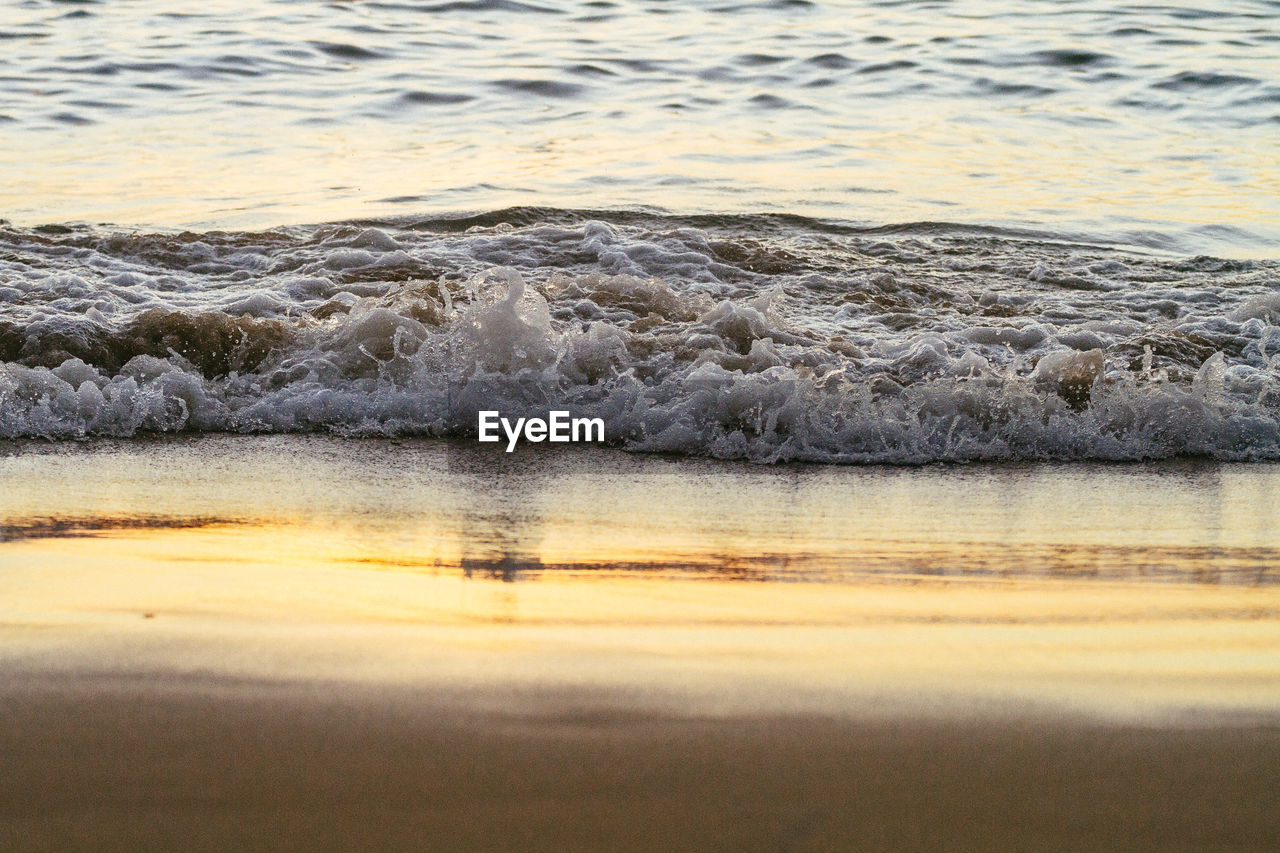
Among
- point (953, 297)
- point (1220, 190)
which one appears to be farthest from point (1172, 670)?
point (1220, 190)

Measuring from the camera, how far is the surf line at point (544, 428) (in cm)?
435

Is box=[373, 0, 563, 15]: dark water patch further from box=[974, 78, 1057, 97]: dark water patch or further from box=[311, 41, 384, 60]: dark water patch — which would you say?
box=[974, 78, 1057, 97]: dark water patch

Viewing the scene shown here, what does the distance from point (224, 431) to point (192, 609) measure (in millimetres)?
1956

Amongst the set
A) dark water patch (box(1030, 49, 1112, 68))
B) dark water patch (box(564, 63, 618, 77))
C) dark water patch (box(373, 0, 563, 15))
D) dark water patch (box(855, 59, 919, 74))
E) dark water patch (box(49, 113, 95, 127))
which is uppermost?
dark water patch (box(373, 0, 563, 15))

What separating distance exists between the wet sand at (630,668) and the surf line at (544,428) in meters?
0.67

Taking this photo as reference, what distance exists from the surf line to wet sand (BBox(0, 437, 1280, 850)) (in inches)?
26.2

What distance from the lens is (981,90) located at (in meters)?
11.5

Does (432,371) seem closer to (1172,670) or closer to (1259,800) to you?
(1172,670)

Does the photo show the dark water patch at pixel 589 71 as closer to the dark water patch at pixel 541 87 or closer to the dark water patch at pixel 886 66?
the dark water patch at pixel 541 87

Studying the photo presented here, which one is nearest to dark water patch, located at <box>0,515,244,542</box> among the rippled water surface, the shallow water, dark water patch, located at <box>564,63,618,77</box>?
the shallow water

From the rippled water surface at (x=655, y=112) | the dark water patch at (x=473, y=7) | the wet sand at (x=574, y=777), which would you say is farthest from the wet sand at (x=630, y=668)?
the dark water patch at (x=473, y=7)

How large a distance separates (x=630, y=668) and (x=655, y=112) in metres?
9.16

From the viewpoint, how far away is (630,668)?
2.28 meters

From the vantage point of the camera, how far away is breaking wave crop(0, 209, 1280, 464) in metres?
4.28
